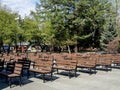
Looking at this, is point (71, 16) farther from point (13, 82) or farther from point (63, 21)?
point (13, 82)

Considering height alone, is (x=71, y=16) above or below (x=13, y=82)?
above

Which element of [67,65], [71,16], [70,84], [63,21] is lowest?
[70,84]

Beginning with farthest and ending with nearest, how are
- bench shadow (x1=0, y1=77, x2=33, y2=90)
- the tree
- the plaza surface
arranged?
1. the tree
2. bench shadow (x1=0, y1=77, x2=33, y2=90)
3. the plaza surface

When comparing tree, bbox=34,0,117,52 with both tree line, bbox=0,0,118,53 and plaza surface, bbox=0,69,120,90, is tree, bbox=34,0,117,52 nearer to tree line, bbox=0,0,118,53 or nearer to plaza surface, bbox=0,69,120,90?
tree line, bbox=0,0,118,53

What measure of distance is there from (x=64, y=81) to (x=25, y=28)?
26599 millimetres

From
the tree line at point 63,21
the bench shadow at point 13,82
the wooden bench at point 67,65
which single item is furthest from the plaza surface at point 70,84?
the tree line at point 63,21

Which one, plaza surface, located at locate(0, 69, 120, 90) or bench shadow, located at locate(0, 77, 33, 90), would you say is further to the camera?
bench shadow, located at locate(0, 77, 33, 90)

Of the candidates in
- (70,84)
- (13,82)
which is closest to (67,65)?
(70,84)

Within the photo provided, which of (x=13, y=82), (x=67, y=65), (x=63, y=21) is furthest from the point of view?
(x=63, y=21)

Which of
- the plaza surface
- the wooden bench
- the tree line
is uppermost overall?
the tree line

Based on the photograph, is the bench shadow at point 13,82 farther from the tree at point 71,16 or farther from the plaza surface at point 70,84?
the tree at point 71,16

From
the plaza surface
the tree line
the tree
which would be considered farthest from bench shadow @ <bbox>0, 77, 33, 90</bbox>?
the tree

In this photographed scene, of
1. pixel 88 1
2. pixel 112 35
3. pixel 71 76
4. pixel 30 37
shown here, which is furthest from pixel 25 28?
pixel 71 76

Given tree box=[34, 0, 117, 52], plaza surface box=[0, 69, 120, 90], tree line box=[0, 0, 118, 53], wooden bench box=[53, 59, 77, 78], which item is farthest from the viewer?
Answer: tree box=[34, 0, 117, 52]
